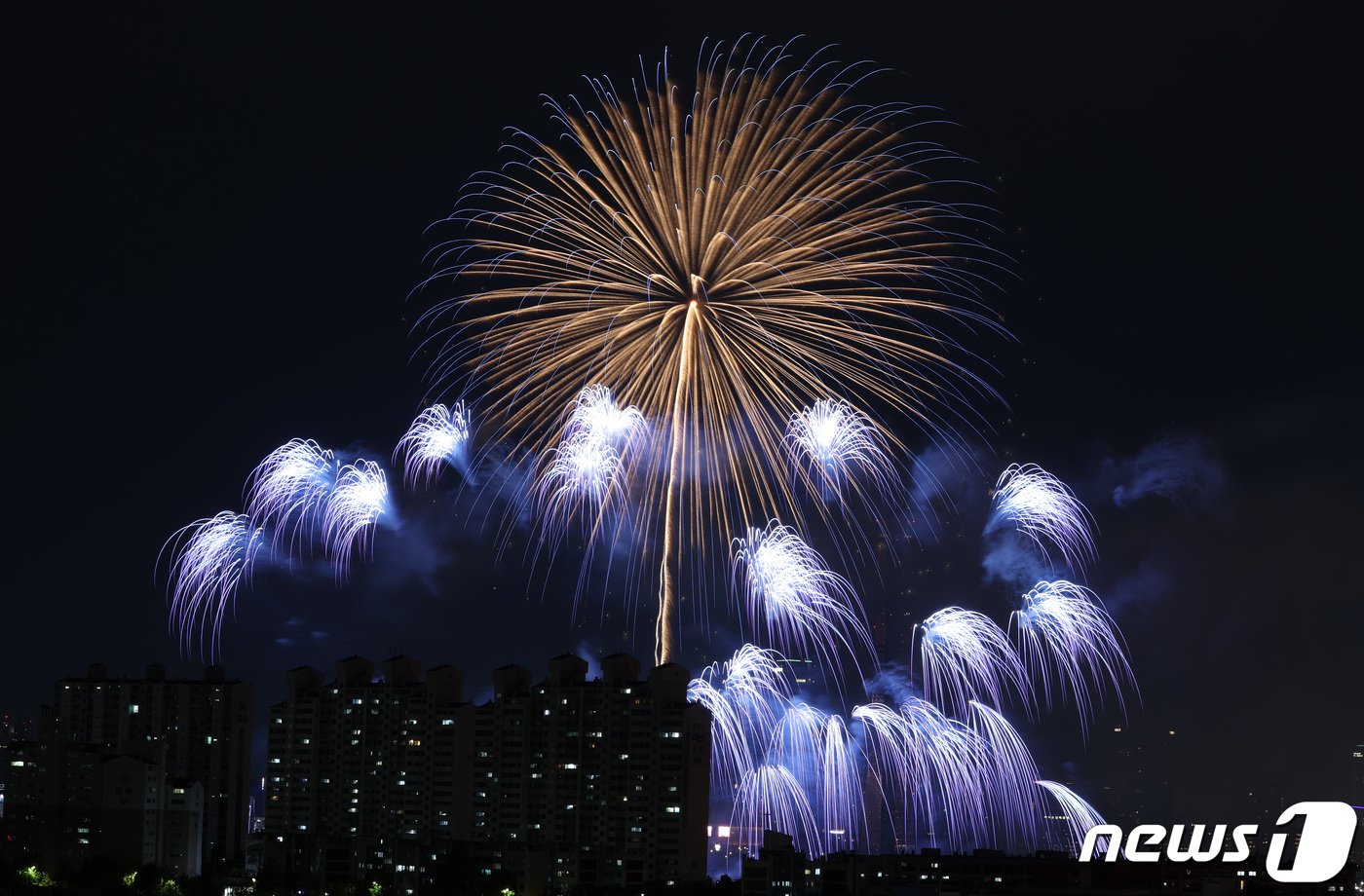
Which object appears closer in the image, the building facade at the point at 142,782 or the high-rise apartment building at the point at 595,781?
the high-rise apartment building at the point at 595,781

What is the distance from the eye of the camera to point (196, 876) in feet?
287

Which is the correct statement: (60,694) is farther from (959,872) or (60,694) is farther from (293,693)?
(959,872)

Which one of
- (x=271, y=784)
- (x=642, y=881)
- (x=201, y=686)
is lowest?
(x=642, y=881)

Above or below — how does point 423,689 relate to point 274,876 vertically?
above

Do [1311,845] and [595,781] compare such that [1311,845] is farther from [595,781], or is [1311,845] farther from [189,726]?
[189,726]

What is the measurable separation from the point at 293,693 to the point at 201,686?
979 centimetres

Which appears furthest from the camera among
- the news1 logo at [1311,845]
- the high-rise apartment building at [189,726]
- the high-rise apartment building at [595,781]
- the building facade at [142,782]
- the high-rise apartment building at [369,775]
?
the high-rise apartment building at [189,726]

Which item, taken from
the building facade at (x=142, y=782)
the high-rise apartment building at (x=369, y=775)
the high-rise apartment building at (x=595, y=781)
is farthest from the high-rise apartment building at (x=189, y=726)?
the high-rise apartment building at (x=595, y=781)

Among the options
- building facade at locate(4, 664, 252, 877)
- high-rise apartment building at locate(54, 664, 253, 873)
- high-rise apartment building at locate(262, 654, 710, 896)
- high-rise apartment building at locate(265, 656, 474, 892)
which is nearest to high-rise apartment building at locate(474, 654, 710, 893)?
high-rise apartment building at locate(262, 654, 710, 896)

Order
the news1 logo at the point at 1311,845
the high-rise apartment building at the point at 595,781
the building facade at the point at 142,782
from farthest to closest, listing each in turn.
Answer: the building facade at the point at 142,782
the high-rise apartment building at the point at 595,781
the news1 logo at the point at 1311,845

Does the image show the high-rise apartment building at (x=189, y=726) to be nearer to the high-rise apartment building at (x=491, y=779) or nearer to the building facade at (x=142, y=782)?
the building facade at (x=142, y=782)

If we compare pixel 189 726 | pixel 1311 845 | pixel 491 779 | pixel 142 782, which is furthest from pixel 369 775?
pixel 1311 845

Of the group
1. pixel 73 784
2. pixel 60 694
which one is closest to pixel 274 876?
pixel 73 784

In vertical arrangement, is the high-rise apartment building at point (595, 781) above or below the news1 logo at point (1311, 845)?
above
